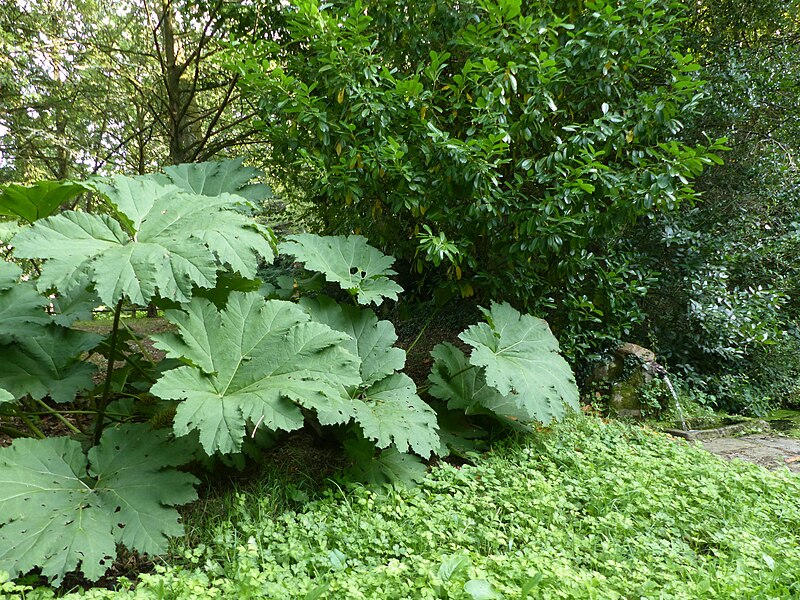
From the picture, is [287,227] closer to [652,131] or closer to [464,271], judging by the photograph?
[464,271]

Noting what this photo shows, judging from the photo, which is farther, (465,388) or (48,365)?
(465,388)

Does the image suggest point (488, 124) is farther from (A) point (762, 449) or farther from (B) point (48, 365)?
(A) point (762, 449)

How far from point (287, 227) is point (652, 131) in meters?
4.59

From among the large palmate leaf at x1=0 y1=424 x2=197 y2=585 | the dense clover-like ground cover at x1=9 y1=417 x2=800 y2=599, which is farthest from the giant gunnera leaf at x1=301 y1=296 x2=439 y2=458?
the large palmate leaf at x1=0 y1=424 x2=197 y2=585

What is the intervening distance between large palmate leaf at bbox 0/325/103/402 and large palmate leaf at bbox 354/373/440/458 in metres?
1.30

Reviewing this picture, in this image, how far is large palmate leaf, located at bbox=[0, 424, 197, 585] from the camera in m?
1.75

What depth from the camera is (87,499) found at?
1.97 metres

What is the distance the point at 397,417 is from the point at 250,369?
73 cm

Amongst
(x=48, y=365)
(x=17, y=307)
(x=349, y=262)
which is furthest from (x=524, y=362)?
(x=17, y=307)

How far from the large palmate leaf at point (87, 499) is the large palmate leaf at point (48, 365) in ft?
1.05

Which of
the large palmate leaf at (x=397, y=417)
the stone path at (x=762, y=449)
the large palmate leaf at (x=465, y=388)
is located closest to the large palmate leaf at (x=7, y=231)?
the large palmate leaf at (x=397, y=417)

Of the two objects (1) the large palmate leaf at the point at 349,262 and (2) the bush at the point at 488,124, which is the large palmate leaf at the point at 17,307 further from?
(2) the bush at the point at 488,124

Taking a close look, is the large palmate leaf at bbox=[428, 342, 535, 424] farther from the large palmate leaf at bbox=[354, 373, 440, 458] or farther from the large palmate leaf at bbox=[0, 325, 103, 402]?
the large palmate leaf at bbox=[0, 325, 103, 402]

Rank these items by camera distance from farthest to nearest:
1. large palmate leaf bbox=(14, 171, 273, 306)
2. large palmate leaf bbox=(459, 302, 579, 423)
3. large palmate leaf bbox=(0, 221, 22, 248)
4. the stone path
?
the stone path, large palmate leaf bbox=(459, 302, 579, 423), large palmate leaf bbox=(0, 221, 22, 248), large palmate leaf bbox=(14, 171, 273, 306)
